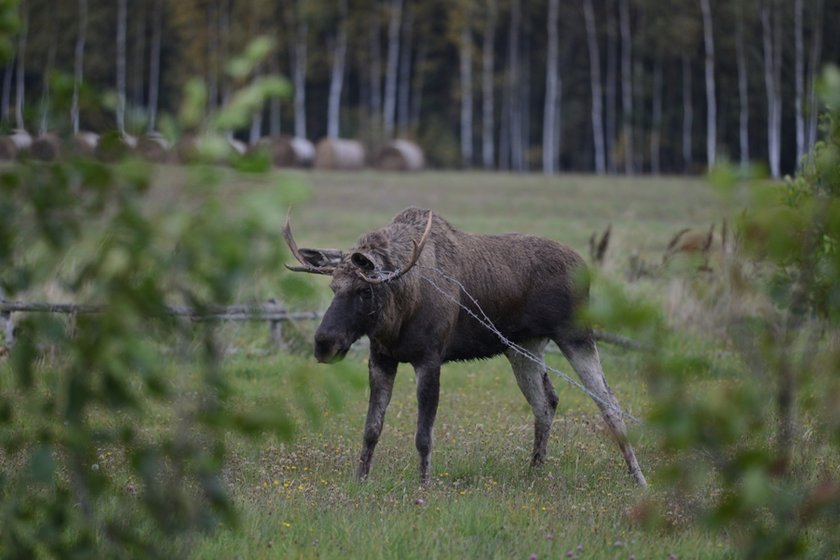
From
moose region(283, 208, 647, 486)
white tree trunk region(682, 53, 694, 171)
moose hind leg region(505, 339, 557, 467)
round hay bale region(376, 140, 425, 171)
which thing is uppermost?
white tree trunk region(682, 53, 694, 171)

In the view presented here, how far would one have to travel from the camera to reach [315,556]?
6.54 m

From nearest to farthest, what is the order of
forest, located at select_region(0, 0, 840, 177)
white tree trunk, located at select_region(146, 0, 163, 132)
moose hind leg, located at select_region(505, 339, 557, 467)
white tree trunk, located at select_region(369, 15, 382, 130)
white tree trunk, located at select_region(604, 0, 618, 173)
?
1. moose hind leg, located at select_region(505, 339, 557, 467)
2. forest, located at select_region(0, 0, 840, 177)
3. white tree trunk, located at select_region(369, 15, 382, 130)
4. white tree trunk, located at select_region(146, 0, 163, 132)
5. white tree trunk, located at select_region(604, 0, 618, 173)

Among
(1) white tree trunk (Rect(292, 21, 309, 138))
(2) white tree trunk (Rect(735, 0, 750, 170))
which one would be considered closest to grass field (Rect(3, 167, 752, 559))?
(2) white tree trunk (Rect(735, 0, 750, 170))

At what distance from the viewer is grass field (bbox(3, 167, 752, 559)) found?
21.5 ft

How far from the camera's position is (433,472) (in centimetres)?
931

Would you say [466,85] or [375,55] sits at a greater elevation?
[375,55]

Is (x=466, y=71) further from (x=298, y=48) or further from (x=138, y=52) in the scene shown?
(x=138, y=52)

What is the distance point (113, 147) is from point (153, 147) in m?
0.68

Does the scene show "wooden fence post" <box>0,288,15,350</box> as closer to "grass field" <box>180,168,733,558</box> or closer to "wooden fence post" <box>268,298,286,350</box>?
"grass field" <box>180,168,733,558</box>

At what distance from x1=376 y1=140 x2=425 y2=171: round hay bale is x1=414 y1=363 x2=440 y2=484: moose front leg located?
141 ft

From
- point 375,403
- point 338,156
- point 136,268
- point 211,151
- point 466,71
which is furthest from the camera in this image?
point 466,71

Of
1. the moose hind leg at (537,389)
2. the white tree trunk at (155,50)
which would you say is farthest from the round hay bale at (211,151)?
the white tree trunk at (155,50)

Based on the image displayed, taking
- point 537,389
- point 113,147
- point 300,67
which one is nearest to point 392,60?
point 300,67

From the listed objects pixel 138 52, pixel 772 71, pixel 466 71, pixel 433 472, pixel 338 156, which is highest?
pixel 138 52
